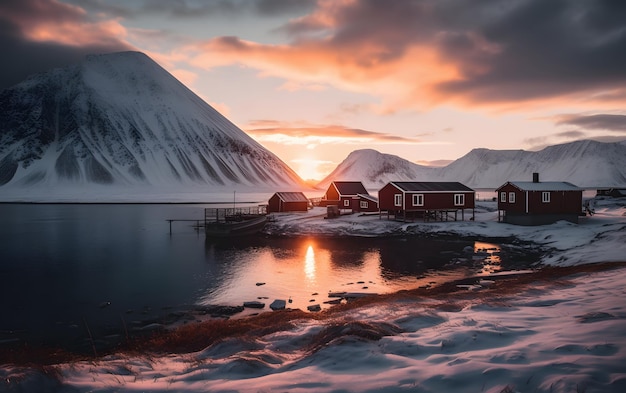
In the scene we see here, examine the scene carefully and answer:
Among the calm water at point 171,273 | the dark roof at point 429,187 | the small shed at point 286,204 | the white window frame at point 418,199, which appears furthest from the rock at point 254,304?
Answer: the small shed at point 286,204

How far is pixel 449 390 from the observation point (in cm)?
906

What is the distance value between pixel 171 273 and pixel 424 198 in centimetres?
4079

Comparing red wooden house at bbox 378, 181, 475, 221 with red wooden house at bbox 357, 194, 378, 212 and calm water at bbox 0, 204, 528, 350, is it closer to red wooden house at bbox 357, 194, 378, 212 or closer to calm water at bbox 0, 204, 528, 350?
red wooden house at bbox 357, 194, 378, 212

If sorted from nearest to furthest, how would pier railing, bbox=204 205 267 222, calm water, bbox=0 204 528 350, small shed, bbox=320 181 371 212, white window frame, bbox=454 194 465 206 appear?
calm water, bbox=0 204 528 350, white window frame, bbox=454 194 465 206, pier railing, bbox=204 205 267 222, small shed, bbox=320 181 371 212

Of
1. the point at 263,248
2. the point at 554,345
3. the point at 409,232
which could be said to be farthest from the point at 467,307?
the point at 409,232

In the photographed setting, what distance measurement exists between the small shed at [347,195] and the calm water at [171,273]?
2647 cm

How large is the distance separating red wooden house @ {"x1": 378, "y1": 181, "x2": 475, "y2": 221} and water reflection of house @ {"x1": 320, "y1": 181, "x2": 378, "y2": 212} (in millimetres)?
11460

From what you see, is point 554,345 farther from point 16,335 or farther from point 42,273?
point 42,273

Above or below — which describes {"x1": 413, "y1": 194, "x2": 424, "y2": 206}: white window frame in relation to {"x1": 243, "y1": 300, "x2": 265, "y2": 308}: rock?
above

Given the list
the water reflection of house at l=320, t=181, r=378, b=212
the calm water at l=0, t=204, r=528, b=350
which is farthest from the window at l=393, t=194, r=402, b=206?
the water reflection of house at l=320, t=181, r=378, b=212

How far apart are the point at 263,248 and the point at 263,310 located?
27052 millimetres

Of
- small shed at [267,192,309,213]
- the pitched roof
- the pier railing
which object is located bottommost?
the pier railing

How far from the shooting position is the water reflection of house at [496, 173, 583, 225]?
5731 centimetres

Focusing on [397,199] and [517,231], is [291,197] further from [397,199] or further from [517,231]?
[517,231]
